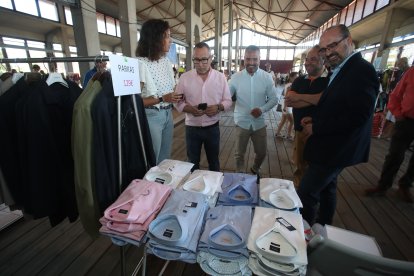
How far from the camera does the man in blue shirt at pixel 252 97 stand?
227cm

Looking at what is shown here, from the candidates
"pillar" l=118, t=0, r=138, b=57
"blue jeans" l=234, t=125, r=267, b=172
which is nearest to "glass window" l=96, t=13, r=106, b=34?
"pillar" l=118, t=0, r=138, b=57

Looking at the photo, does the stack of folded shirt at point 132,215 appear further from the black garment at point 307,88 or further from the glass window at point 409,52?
the glass window at point 409,52

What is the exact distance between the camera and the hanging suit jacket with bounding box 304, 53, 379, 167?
122cm

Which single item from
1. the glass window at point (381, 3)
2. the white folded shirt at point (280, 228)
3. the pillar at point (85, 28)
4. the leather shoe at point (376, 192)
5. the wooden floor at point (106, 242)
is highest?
the glass window at point (381, 3)

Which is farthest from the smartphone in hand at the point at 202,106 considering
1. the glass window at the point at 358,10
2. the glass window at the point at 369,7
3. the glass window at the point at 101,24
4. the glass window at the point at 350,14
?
the glass window at the point at 101,24

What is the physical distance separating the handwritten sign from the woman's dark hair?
0.53 metres

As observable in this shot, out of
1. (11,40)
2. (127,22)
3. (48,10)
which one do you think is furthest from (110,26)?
(127,22)

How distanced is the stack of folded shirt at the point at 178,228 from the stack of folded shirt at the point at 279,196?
0.31 meters

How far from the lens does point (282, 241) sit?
2.77ft

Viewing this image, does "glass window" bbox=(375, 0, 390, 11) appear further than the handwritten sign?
Yes

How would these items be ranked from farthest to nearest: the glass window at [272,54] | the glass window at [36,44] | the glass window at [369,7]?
the glass window at [272,54] < the glass window at [36,44] < the glass window at [369,7]

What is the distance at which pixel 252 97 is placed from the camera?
2.34 meters

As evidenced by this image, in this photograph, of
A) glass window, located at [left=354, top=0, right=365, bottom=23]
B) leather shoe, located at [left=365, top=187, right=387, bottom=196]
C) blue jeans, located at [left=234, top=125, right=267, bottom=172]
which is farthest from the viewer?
glass window, located at [left=354, top=0, right=365, bottom=23]

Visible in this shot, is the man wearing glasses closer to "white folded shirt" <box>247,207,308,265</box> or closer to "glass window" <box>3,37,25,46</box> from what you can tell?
"white folded shirt" <box>247,207,308,265</box>
